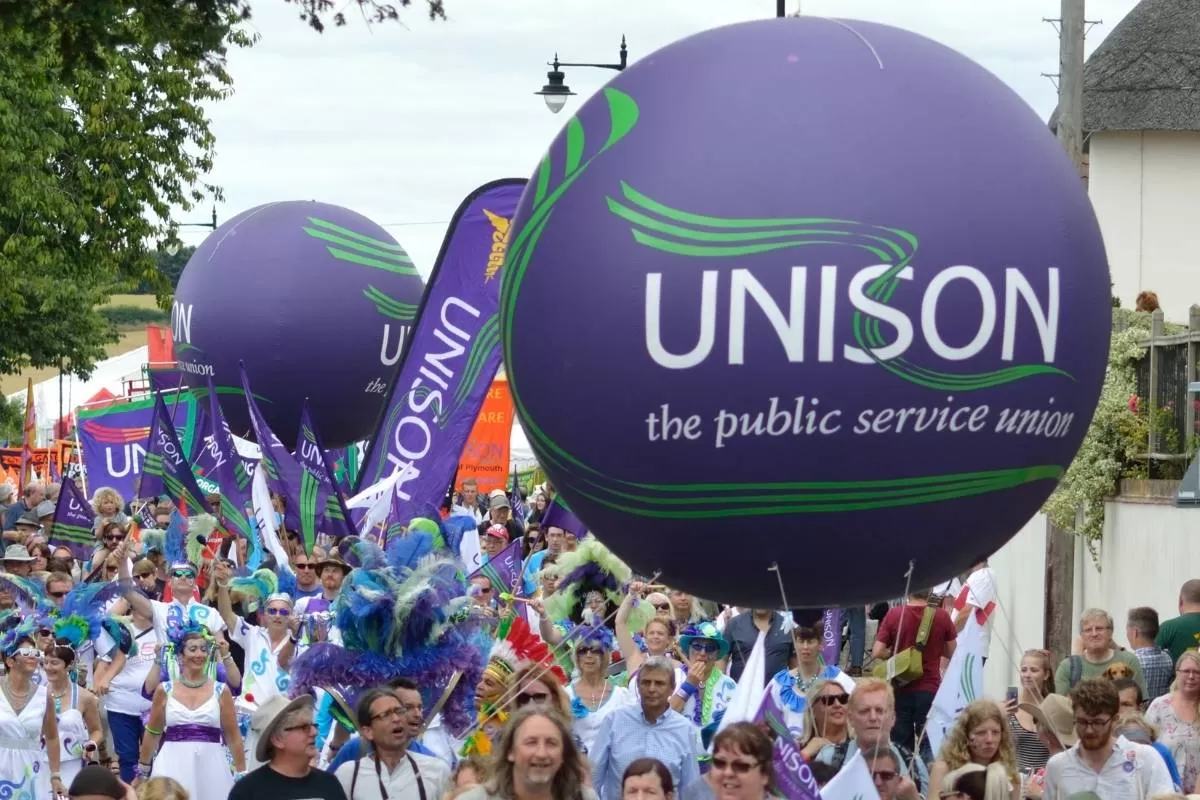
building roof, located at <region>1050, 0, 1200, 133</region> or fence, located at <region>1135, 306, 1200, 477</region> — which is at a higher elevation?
building roof, located at <region>1050, 0, 1200, 133</region>

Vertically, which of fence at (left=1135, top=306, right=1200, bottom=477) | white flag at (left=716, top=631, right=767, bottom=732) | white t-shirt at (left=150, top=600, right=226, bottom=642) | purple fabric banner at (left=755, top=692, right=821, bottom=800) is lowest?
white t-shirt at (left=150, top=600, right=226, bottom=642)

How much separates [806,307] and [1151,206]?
30.2 meters

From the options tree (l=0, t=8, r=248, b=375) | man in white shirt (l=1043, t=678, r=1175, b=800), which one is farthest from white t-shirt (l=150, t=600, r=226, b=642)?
tree (l=0, t=8, r=248, b=375)

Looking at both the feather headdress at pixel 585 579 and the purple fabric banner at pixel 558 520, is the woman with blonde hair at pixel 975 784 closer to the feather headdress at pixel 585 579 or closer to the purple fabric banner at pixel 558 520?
the feather headdress at pixel 585 579

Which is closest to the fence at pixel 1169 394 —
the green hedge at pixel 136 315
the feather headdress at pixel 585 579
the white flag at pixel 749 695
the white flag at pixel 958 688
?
the feather headdress at pixel 585 579

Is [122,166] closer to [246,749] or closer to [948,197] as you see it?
[246,749]

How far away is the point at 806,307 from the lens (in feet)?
21.9

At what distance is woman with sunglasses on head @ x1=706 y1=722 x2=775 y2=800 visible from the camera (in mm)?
7102

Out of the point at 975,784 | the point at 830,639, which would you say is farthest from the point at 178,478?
the point at 975,784

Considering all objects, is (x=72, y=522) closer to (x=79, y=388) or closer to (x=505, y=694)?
(x=505, y=694)

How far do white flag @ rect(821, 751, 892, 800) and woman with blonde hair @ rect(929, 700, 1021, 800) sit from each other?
949 mm

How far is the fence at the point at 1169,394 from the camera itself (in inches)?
675

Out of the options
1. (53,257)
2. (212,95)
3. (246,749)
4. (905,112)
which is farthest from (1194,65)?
(905,112)

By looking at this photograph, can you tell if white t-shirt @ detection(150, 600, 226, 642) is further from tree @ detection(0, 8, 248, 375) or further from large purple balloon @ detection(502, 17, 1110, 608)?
tree @ detection(0, 8, 248, 375)
